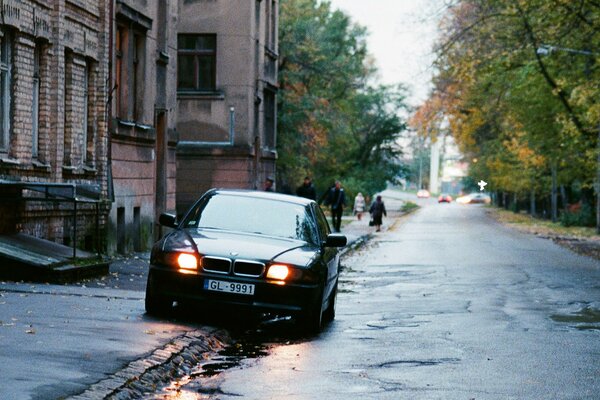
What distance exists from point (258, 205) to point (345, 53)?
207 feet

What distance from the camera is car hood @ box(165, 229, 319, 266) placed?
14.4 metres

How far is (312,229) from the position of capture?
16.0m

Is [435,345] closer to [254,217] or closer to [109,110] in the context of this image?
[254,217]

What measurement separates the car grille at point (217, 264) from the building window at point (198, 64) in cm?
3029

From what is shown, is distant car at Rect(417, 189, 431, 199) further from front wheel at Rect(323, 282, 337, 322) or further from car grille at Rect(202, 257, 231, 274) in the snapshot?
car grille at Rect(202, 257, 231, 274)

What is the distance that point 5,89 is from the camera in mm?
21016

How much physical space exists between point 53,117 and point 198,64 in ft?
69.7

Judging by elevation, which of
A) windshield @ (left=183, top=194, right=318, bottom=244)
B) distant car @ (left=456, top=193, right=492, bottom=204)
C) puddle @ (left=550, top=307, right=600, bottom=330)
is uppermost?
windshield @ (left=183, top=194, right=318, bottom=244)

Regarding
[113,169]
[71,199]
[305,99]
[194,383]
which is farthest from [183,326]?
[305,99]

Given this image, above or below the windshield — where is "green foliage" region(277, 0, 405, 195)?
above

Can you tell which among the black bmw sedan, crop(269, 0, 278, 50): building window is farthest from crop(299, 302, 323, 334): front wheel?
crop(269, 0, 278, 50): building window

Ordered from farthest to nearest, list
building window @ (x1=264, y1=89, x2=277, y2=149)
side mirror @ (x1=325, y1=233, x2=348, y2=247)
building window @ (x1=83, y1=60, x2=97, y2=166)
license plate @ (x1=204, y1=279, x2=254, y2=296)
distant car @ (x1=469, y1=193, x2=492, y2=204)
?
distant car @ (x1=469, y1=193, x2=492, y2=204) → building window @ (x1=264, y1=89, x2=277, y2=149) → building window @ (x1=83, y1=60, x2=97, y2=166) → side mirror @ (x1=325, y1=233, x2=348, y2=247) → license plate @ (x1=204, y1=279, x2=254, y2=296)

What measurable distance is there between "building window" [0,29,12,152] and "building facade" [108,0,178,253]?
Answer: 5461 mm

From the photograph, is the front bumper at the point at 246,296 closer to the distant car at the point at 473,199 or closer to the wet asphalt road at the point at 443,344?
the wet asphalt road at the point at 443,344
